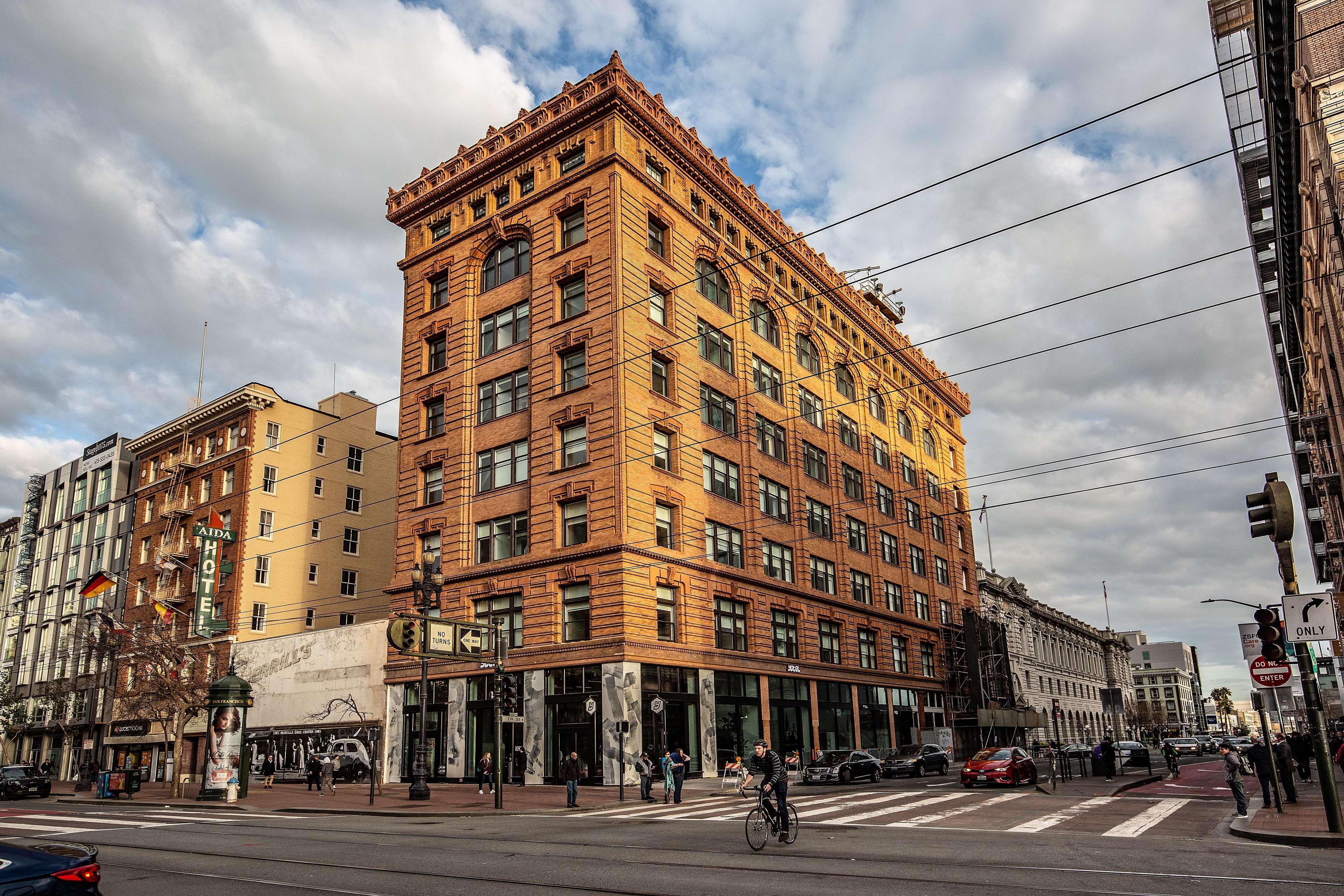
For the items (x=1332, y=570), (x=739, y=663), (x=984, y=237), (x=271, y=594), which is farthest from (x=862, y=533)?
(x=984, y=237)

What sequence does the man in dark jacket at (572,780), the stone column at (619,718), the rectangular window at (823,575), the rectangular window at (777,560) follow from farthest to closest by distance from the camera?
1. the rectangular window at (823,575)
2. the rectangular window at (777,560)
3. the stone column at (619,718)
4. the man in dark jacket at (572,780)

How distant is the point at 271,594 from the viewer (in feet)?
186

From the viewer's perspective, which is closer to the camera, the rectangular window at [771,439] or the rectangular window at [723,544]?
the rectangular window at [723,544]

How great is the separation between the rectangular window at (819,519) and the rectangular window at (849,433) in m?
5.83

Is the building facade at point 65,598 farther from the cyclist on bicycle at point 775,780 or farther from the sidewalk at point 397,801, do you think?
the cyclist on bicycle at point 775,780

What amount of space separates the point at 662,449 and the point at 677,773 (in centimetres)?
1577

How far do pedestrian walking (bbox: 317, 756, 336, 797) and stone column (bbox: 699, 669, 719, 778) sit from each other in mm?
14963

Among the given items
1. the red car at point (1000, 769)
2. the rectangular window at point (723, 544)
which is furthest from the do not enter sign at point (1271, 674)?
the rectangular window at point (723, 544)

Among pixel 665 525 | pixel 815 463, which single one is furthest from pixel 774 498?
pixel 665 525

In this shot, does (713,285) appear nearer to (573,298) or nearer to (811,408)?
(573,298)

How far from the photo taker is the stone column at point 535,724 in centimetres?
3706

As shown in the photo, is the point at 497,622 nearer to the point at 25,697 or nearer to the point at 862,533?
the point at 862,533

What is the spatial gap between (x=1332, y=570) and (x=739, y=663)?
150ft

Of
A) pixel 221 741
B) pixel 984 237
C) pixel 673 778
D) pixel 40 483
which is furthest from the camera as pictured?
pixel 40 483
